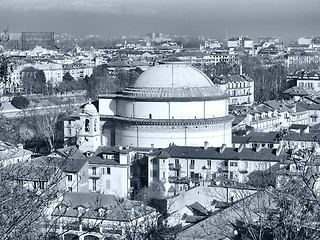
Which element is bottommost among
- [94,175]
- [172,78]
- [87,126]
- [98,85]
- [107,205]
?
[94,175]

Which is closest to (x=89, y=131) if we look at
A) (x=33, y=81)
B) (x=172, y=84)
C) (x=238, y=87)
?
(x=172, y=84)

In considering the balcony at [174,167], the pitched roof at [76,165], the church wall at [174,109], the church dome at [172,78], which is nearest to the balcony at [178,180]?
the balcony at [174,167]

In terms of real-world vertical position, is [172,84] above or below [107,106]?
above

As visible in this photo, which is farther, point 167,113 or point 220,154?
point 167,113

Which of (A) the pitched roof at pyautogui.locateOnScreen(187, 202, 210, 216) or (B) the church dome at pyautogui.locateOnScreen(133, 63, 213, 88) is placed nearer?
(A) the pitched roof at pyautogui.locateOnScreen(187, 202, 210, 216)

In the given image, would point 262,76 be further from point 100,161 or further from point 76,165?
point 76,165

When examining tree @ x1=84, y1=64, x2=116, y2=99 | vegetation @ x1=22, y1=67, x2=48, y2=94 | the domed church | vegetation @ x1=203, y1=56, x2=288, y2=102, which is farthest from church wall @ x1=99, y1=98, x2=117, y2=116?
vegetation @ x1=203, y1=56, x2=288, y2=102

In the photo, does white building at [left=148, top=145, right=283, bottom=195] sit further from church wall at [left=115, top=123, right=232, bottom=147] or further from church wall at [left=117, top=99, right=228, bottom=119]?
church wall at [left=117, top=99, right=228, bottom=119]
